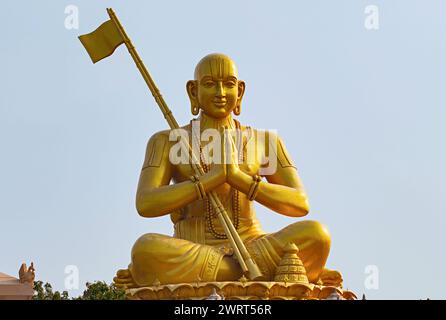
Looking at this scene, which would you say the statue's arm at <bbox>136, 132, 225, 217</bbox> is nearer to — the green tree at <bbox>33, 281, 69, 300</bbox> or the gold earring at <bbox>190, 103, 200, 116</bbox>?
the gold earring at <bbox>190, 103, 200, 116</bbox>

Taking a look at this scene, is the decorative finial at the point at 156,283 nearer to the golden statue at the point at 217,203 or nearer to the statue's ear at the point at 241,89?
the golden statue at the point at 217,203

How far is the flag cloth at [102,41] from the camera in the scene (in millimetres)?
10914

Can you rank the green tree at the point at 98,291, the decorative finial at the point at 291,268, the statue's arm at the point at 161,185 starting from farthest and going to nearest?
1. the green tree at the point at 98,291
2. the statue's arm at the point at 161,185
3. the decorative finial at the point at 291,268

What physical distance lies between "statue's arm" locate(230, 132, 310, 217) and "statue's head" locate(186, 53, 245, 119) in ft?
2.31

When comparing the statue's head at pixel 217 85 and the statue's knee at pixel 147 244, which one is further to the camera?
the statue's head at pixel 217 85

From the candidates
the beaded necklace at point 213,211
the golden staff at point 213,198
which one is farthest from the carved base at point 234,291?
the beaded necklace at point 213,211

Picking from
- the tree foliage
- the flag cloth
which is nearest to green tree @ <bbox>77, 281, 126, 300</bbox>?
the tree foliage

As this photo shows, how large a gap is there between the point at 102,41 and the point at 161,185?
1.63 metres

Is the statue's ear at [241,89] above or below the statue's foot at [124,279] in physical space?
above

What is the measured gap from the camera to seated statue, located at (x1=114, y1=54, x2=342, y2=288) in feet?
32.3

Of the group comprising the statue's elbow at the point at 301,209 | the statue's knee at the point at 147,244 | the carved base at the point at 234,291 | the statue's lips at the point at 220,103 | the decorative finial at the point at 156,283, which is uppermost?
the statue's lips at the point at 220,103

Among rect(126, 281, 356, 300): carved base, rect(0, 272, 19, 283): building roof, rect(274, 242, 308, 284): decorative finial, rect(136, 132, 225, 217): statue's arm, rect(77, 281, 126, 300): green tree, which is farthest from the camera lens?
rect(77, 281, 126, 300): green tree

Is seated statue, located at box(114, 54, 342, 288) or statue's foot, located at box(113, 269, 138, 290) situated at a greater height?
seated statue, located at box(114, 54, 342, 288)
